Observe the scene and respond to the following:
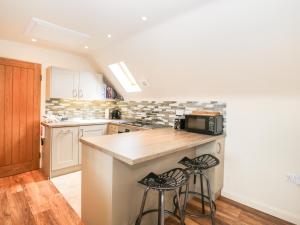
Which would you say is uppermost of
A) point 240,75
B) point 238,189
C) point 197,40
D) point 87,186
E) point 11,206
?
point 197,40

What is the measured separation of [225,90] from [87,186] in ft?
6.74

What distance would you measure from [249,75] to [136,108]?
231 cm

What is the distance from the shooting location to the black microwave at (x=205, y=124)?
239 cm

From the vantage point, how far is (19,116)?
321 cm

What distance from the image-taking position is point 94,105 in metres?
4.27

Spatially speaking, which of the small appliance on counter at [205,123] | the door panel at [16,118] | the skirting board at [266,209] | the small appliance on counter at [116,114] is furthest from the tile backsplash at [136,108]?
the skirting board at [266,209]

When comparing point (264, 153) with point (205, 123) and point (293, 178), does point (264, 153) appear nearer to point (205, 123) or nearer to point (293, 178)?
point (293, 178)

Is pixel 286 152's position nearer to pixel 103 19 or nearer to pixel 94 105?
pixel 103 19

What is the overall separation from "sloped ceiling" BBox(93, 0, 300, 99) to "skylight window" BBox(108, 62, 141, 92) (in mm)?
683

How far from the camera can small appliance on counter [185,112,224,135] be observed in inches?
94.3

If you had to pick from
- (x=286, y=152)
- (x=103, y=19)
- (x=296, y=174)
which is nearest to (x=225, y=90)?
(x=286, y=152)

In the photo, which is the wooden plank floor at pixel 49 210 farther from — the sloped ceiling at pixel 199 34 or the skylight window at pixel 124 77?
the skylight window at pixel 124 77

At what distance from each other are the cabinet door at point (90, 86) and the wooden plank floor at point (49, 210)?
1.78 m

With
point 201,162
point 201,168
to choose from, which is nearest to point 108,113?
point 201,162
